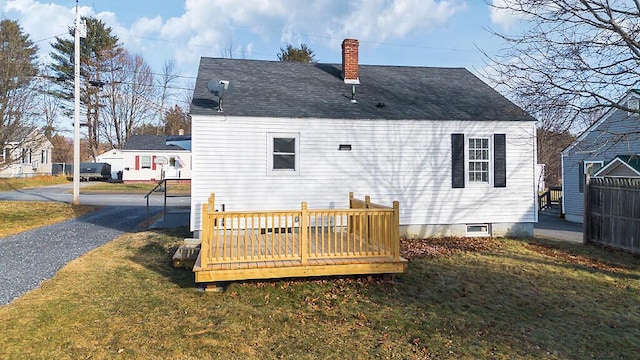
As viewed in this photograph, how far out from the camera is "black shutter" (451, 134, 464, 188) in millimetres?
10234

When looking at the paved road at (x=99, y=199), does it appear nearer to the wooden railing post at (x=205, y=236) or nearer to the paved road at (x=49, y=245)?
the paved road at (x=49, y=245)

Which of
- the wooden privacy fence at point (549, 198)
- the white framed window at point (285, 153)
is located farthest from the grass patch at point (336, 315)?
the wooden privacy fence at point (549, 198)

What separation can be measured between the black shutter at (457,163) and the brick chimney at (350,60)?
343cm

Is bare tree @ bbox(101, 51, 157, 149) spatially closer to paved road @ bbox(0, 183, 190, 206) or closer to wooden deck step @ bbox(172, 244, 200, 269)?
paved road @ bbox(0, 183, 190, 206)

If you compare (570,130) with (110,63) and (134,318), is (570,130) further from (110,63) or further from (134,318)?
(110,63)

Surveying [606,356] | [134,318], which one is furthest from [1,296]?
[606,356]

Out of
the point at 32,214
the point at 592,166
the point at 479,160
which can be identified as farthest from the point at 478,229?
the point at 32,214

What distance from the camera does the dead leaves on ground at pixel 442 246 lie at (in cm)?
845

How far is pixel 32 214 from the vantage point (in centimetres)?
1332

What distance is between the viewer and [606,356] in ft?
13.6

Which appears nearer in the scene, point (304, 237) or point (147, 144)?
point (304, 237)

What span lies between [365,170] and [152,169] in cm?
2653

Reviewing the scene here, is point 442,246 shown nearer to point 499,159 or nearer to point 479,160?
point 479,160

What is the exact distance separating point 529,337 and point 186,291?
482 centimetres
